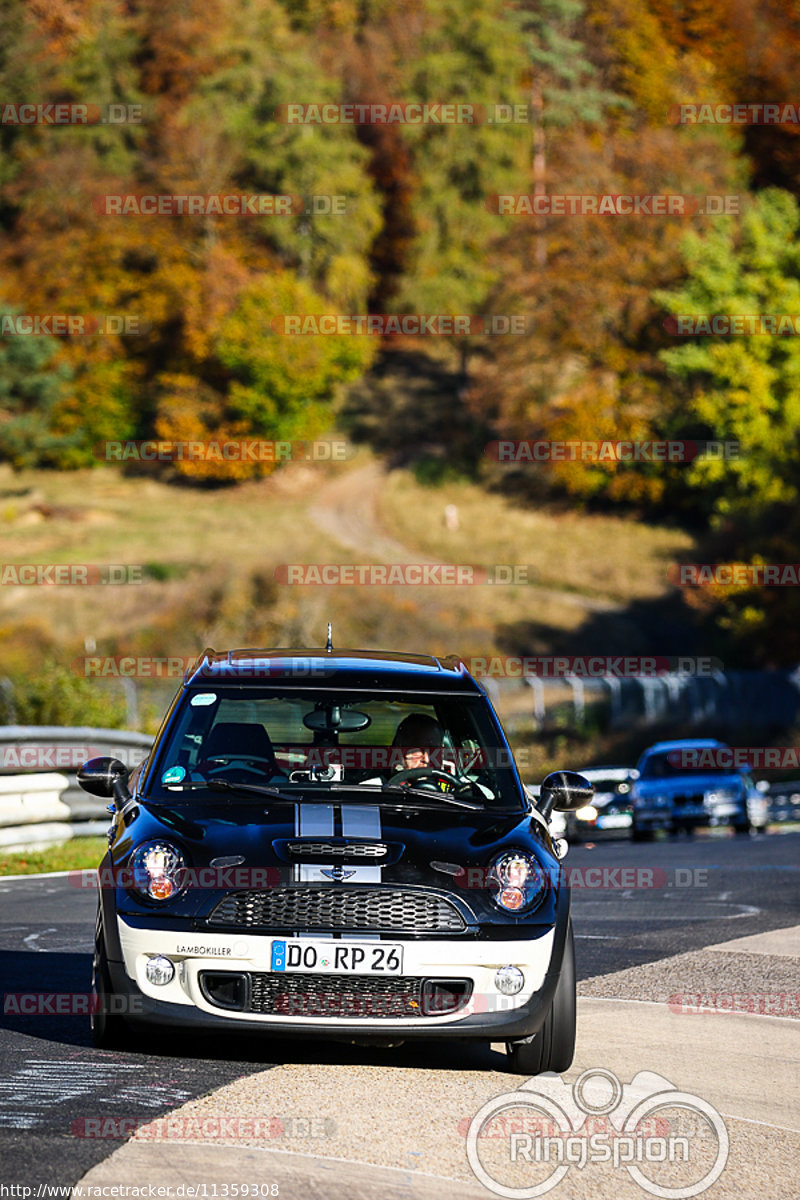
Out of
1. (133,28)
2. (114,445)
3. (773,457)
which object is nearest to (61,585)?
(114,445)

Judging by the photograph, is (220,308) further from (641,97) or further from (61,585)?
(641,97)

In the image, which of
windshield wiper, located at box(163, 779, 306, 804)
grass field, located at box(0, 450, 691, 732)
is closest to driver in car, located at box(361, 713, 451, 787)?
windshield wiper, located at box(163, 779, 306, 804)

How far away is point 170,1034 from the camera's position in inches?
266

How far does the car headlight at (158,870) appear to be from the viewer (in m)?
6.55

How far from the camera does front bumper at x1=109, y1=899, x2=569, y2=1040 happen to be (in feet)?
20.9

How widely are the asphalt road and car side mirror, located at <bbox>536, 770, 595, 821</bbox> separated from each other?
3.80 ft

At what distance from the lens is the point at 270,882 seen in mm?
6473

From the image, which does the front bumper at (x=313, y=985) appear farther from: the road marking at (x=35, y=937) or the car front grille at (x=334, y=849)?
the road marking at (x=35, y=937)

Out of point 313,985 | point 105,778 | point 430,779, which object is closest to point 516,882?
point 313,985

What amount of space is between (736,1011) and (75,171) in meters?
81.7

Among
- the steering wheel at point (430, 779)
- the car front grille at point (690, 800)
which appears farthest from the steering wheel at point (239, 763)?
the car front grille at point (690, 800)

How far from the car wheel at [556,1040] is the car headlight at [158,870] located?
148 cm

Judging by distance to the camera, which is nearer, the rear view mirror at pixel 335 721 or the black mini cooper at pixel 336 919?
the black mini cooper at pixel 336 919

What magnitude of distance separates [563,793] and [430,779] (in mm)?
663
